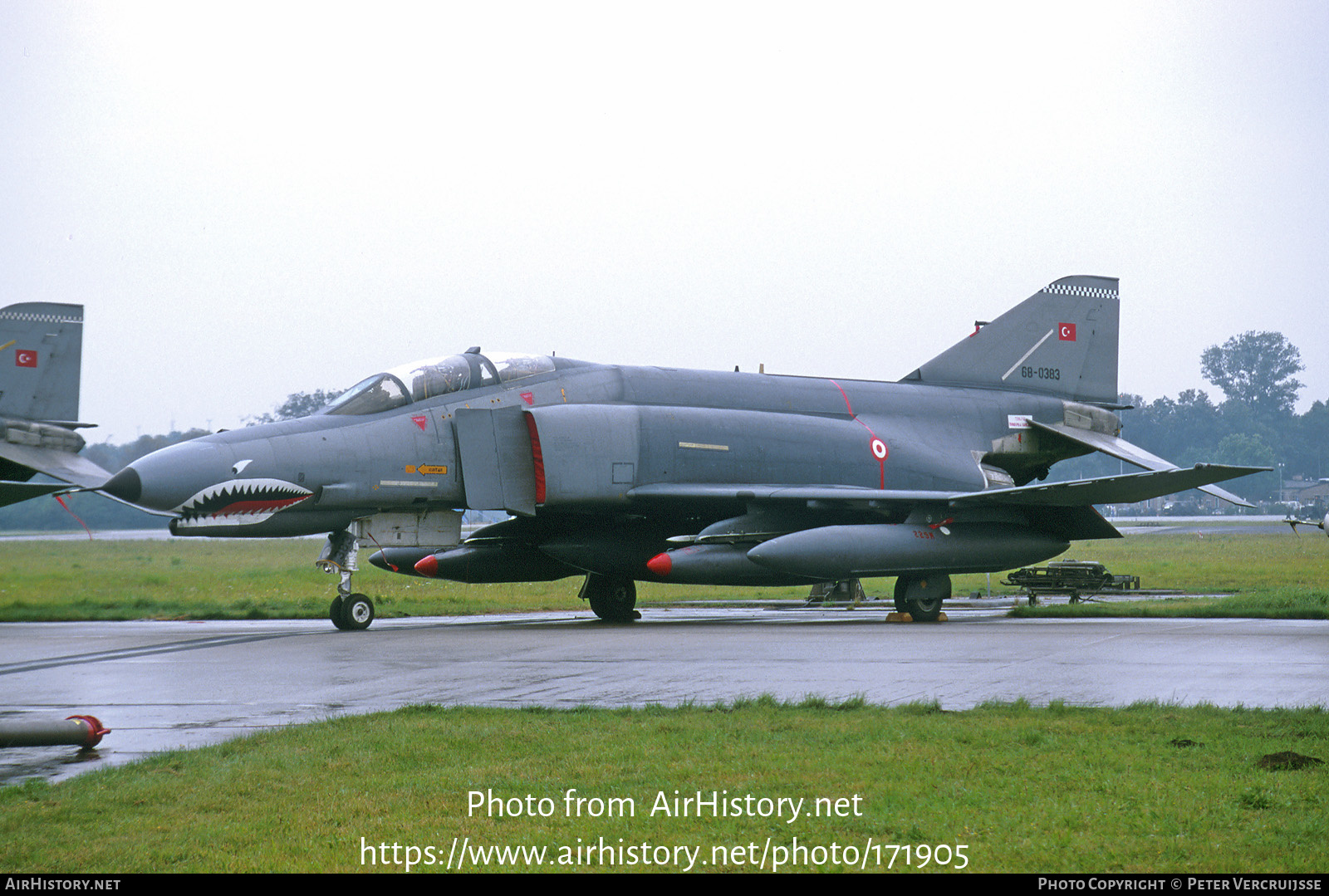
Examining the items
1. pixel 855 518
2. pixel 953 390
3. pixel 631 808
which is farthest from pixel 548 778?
pixel 953 390

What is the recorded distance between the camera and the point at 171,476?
13492mm

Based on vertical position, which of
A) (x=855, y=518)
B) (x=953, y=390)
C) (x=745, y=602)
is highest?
(x=953, y=390)

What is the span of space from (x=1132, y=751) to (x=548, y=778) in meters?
2.89

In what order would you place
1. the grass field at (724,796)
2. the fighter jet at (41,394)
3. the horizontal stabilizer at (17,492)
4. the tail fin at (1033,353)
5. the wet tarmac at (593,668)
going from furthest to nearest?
the tail fin at (1033,353) < the fighter jet at (41,394) < the horizontal stabilizer at (17,492) < the wet tarmac at (593,668) < the grass field at (724,796)

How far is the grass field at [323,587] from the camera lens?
1742 centimetres

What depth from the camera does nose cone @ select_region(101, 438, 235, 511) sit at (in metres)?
13.3

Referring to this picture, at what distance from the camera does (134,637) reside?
13633 millimetres

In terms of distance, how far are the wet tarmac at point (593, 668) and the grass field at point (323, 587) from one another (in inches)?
87.6

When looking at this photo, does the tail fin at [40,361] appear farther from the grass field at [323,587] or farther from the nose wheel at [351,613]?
the nose wheel at [351,613]

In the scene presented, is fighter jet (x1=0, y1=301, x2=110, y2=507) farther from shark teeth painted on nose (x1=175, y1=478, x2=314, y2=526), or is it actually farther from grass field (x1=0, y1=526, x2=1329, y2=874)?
grass field (x1=0, y1=526, x2=1329, y2=874)

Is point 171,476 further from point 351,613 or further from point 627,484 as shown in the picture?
point 627,484

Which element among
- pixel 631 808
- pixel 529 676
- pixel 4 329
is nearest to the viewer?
pixel 631 808

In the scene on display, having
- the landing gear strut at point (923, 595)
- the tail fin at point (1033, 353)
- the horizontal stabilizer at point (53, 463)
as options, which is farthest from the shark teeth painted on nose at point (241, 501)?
the tail fin at point (1033, 353)
